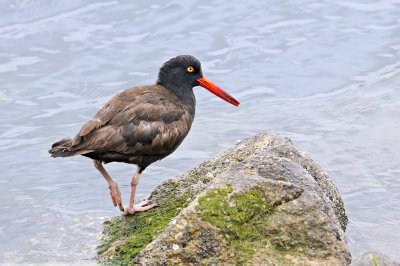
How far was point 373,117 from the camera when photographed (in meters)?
11.2

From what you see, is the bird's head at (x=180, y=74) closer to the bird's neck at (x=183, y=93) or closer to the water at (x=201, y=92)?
the bird's neck at (x=183, y=93)

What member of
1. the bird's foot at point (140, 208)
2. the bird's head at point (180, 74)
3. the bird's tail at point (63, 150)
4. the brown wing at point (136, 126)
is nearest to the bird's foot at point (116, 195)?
the bird's foot at point (140, 208)

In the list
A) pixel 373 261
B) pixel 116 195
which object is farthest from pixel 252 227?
pixel 116 195

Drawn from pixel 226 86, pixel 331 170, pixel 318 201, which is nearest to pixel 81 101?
pixel 226 86

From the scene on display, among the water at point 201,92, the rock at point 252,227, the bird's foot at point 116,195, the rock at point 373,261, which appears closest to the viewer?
the rock at point 373,261

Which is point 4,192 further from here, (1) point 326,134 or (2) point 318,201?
(2) point 318,201

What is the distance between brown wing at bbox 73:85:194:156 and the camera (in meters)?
6.56

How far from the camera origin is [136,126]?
22.0 feet

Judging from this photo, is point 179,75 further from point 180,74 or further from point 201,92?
point 201,92

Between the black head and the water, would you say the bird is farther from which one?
the water

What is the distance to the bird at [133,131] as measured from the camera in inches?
258

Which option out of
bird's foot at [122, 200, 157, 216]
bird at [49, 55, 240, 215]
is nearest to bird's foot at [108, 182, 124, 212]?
bird at [49, 55, 240, 215]

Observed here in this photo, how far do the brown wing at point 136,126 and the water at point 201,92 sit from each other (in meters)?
0.91

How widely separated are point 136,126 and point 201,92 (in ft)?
18.9
